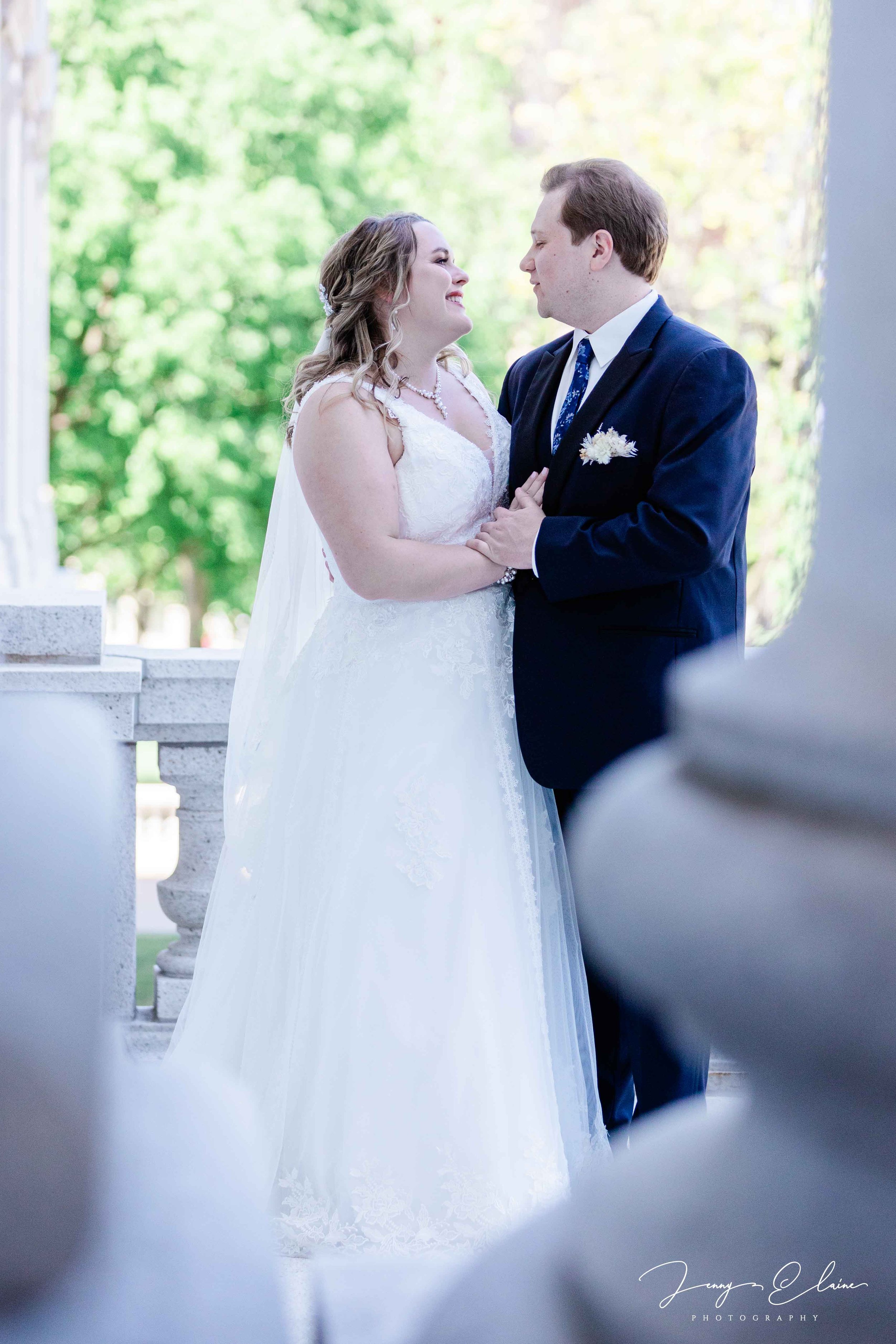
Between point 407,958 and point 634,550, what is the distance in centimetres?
105

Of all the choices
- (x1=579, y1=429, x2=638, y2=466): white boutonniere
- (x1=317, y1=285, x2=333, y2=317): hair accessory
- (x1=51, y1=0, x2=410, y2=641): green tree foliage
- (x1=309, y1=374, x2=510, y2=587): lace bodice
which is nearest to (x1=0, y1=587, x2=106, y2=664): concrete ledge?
(x1=309, y1=374, x2=510, y2=587): lace bodice

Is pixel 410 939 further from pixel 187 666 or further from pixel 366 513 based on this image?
pixel 187 666

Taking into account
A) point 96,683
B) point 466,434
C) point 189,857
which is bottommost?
point 189,857

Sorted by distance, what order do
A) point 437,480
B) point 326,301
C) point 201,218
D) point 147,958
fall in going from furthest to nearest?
point 201,218 → point 147,958 → point 326,301 → point 437,480

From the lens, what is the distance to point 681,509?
9.20ft

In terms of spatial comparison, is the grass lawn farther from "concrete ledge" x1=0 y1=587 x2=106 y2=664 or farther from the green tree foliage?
the green tree foliage

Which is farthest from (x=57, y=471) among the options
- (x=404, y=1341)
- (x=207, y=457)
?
(x=404, y=1341)

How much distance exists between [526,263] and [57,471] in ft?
46.1

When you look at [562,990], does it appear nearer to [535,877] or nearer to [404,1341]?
[535,877]

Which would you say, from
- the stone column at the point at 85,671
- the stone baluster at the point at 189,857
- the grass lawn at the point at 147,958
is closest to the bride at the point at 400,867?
the stone column at the point at 85,671

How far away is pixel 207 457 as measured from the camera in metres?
15.3

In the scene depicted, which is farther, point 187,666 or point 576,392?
point 187,666
